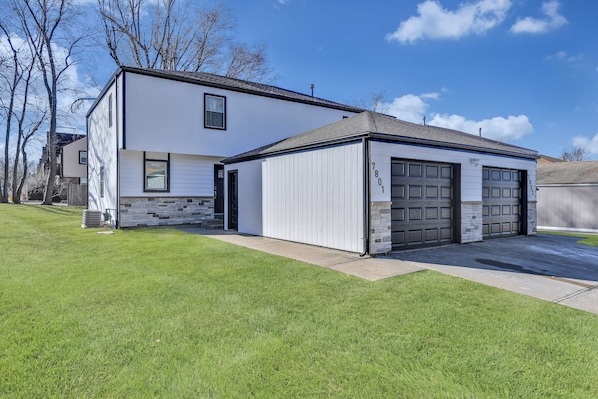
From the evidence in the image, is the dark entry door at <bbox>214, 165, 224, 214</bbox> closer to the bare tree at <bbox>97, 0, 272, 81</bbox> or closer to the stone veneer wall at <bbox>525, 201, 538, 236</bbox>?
the stone veneer wall at <bbox>525, 201, 538, 236</bbox>

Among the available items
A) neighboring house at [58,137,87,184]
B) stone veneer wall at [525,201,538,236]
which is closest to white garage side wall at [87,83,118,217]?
stone veneer wall at [525,201,538,236]

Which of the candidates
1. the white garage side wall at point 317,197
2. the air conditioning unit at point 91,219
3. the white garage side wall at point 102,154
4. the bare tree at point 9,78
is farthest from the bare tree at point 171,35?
the white garage side wall at point 317,197

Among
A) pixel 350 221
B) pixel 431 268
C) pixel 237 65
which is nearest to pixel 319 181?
pixel 350 221

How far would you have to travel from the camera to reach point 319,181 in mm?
7887

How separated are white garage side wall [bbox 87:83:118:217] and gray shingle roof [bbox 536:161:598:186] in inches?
840

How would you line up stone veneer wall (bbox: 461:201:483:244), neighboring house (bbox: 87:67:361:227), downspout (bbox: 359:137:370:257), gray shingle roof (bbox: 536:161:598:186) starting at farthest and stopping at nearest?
gray shingle roof (bbox: 536:161:598:186) → neighboring house (bbox: 87:67:361:227) → stone veneer wall (bbox: 461:201:483:244) → downspout (bbox: 359:137:370:257)

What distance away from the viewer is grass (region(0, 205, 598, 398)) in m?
2.39

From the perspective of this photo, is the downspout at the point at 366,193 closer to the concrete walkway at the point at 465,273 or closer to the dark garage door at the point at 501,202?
the concrete walkway at the point at 465,273

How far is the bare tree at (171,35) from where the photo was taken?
2217 centimetres

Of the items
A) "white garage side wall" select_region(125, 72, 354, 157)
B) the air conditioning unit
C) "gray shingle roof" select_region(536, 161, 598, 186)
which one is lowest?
the air conditioning unit

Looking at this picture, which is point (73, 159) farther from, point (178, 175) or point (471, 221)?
point (471, 221)

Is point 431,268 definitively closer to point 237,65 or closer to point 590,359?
point 590,359

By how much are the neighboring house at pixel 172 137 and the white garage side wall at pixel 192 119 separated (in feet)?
0.11

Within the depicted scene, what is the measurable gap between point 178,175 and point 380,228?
353 inches
